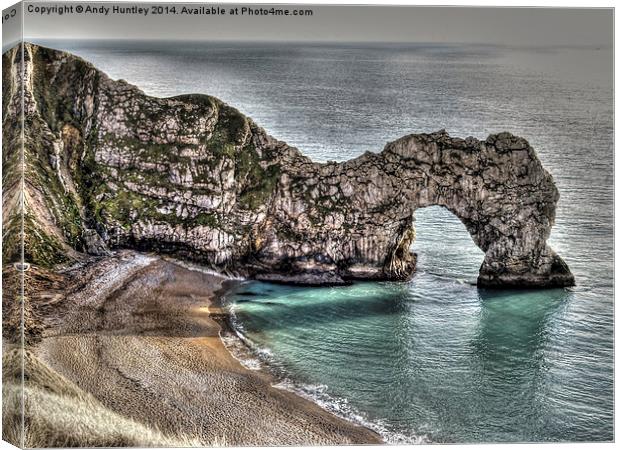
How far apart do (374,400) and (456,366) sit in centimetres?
229

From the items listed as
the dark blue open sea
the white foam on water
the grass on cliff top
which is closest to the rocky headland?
the grass on cliff top

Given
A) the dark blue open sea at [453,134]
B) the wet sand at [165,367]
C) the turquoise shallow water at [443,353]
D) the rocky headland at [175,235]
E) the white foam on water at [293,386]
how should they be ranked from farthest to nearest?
1. the dark blue open sea at [453,134]
2. the turquoise shallow water at [443,353]
3. the white foam on water at [293,386]
4. the wet sand at [165,367]
5. the rocky headland at [175,235]

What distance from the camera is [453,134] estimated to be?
23000 mm

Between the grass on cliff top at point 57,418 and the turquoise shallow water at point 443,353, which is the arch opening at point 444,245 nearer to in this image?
the turquoise shallow water at point 443,353

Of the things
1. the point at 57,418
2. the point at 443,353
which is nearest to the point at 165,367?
the point at 57,418

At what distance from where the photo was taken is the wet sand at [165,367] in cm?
2006

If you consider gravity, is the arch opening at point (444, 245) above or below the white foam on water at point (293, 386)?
above

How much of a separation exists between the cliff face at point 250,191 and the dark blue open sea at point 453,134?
0.64 m

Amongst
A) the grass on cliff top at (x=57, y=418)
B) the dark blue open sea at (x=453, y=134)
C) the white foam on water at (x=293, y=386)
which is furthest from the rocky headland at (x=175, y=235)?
the dark blue open sea at (x=453, y=134)

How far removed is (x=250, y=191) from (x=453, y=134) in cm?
566

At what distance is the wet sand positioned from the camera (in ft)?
65.8

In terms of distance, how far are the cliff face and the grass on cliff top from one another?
2924 millimetres

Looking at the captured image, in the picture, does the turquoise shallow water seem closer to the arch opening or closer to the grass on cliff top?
the arch opening

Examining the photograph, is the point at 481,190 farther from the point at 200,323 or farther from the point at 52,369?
the point at 52,369
